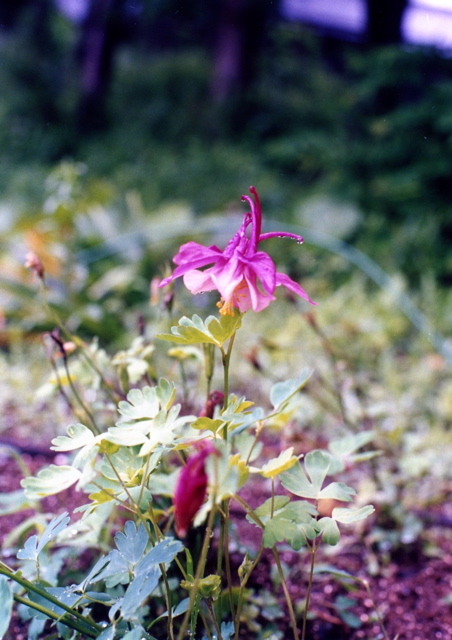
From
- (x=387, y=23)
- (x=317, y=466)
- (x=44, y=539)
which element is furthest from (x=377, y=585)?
(x=387, y=23)

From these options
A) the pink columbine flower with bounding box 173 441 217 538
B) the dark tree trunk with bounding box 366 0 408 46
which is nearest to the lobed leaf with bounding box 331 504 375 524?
the pink columbine flower with bounding box 173 441 217 538

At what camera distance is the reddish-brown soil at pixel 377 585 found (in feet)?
3.42

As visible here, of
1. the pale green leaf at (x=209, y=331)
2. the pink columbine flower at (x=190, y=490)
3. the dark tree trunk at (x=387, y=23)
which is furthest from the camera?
the dark tree trunk at (x=387, y=23)

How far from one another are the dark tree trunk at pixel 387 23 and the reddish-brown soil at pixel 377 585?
153 inches

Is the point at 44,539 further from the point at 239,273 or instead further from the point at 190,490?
the point at 239,273

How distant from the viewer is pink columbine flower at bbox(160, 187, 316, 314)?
672 millimetres

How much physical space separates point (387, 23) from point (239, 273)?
4.61 meters

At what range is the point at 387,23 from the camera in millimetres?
4473

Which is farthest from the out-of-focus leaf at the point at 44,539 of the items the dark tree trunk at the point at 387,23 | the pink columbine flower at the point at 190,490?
the dark tree trunk at the point at 387,23

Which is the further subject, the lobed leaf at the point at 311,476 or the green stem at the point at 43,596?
the lobed leaf at the point at 311,476

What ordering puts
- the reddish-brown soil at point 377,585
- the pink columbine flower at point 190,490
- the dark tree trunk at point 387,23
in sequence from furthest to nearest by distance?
the dark tree trunk at point 387,23
the reddish-brown soil at point 377,585
the pink columbine flower at point 190,490

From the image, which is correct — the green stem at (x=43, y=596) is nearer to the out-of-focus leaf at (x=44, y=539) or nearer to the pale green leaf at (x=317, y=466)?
the out-of-focus leaf at (x=44, y=539)

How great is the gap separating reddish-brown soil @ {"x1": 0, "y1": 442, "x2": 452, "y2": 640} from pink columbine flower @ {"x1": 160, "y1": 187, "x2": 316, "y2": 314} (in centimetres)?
52

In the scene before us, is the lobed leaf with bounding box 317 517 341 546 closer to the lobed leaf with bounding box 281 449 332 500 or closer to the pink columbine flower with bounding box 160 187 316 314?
the lobed leaf with bounding box 281 449 332 500
